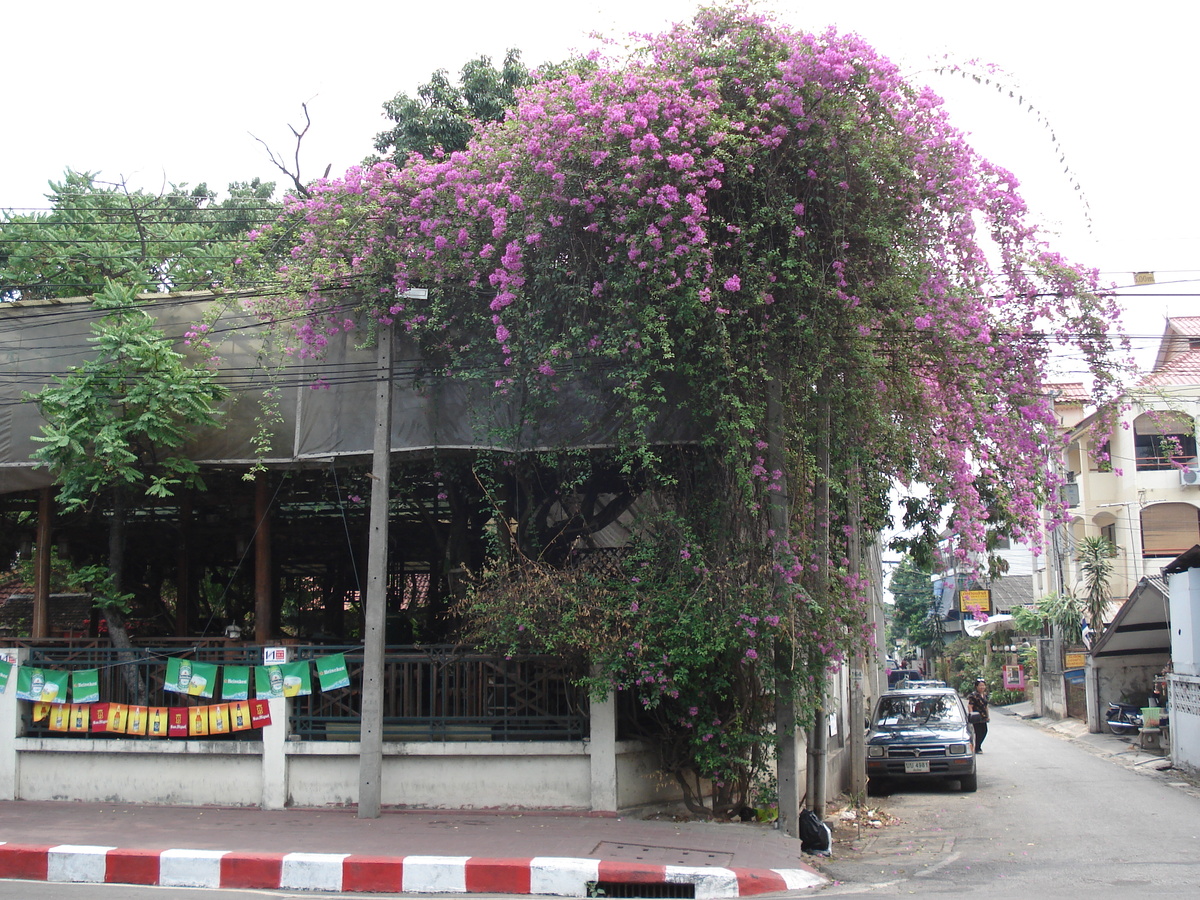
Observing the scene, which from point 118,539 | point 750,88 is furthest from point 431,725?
point 750,88

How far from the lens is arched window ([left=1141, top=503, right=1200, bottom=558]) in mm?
31359

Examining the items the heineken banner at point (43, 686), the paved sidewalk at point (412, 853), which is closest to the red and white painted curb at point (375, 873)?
the paved sidewalk at point (412, 853)

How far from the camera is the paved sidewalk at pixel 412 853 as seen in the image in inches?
327

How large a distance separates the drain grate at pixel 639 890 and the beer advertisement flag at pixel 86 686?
22.4ft

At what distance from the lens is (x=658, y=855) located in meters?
8.83

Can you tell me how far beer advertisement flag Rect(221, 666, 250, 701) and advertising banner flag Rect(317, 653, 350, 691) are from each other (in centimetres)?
91

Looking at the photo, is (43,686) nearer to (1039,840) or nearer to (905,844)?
(905,844)

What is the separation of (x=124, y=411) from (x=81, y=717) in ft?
11.8

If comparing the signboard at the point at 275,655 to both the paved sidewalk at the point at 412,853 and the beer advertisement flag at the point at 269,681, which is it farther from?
the paved sidewalk at the point at 412,853

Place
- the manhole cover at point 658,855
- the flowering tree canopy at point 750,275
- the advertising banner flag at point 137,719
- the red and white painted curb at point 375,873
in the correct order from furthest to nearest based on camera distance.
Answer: the advertising banner flag at point 137,719 < the flowering tree canopy at point 750,275 < the manhole cover at point 658,855 < the red and white painted curb at point 375,873

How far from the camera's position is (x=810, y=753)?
39.2ft

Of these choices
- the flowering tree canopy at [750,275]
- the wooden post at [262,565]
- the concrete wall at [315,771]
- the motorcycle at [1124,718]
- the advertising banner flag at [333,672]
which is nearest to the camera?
→ the flowering tree canopy at [750,275]

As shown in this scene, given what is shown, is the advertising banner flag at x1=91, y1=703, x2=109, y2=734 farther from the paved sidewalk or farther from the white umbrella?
the white umbrella

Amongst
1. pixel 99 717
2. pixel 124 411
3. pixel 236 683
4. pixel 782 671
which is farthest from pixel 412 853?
pixel 124 411
